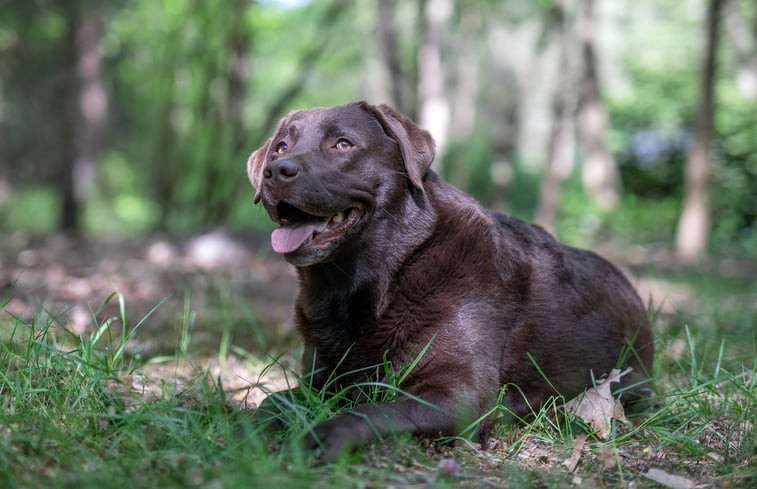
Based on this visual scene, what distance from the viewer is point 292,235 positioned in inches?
120

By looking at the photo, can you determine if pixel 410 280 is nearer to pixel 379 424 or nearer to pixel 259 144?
pixel 379 424

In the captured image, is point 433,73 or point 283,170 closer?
point 283,170

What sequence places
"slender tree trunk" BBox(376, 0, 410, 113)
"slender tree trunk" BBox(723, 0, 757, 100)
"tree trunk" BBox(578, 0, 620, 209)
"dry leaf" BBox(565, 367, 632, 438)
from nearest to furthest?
1. "dry leaf" BBox(565, 367, 632, 438)
2. "slender tree trunk" BBox(376, 0, 410, 113)
3. "tree trunk" BBox(578, 0, 620, 209)
4. "slender tree trunk" BBox(723, 0, 757, 100)

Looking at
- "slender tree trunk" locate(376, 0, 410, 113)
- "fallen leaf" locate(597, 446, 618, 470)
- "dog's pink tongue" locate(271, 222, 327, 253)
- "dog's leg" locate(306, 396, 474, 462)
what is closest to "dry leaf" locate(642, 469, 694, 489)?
"fallen leaf" locate(597, 446, 618, 470)

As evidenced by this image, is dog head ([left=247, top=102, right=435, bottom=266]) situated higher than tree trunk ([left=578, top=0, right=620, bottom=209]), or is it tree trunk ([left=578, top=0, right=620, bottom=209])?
dog head ([left=247, top=102, right=435, bottom=266])

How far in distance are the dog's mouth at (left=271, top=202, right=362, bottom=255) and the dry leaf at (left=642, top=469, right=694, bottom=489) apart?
1.50 metres

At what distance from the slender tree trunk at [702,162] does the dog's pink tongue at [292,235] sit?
854 centimetres

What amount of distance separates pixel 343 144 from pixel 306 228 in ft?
1.38

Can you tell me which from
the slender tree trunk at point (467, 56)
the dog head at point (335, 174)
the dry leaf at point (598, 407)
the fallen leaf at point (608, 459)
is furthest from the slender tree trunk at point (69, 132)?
the fallen leaf at point (608, 459)

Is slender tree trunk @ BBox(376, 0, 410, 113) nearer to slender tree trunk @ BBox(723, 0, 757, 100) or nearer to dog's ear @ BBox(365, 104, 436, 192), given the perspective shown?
dog's ear @ BBox(365, 104, 436, 192)

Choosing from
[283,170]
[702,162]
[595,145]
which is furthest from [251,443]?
[595,145]

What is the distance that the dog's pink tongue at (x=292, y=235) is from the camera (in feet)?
9.86

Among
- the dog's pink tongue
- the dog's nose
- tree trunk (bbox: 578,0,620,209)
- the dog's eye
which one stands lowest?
tree trunk (bbox: 578,0,620,209)

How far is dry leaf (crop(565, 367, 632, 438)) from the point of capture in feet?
9.93
